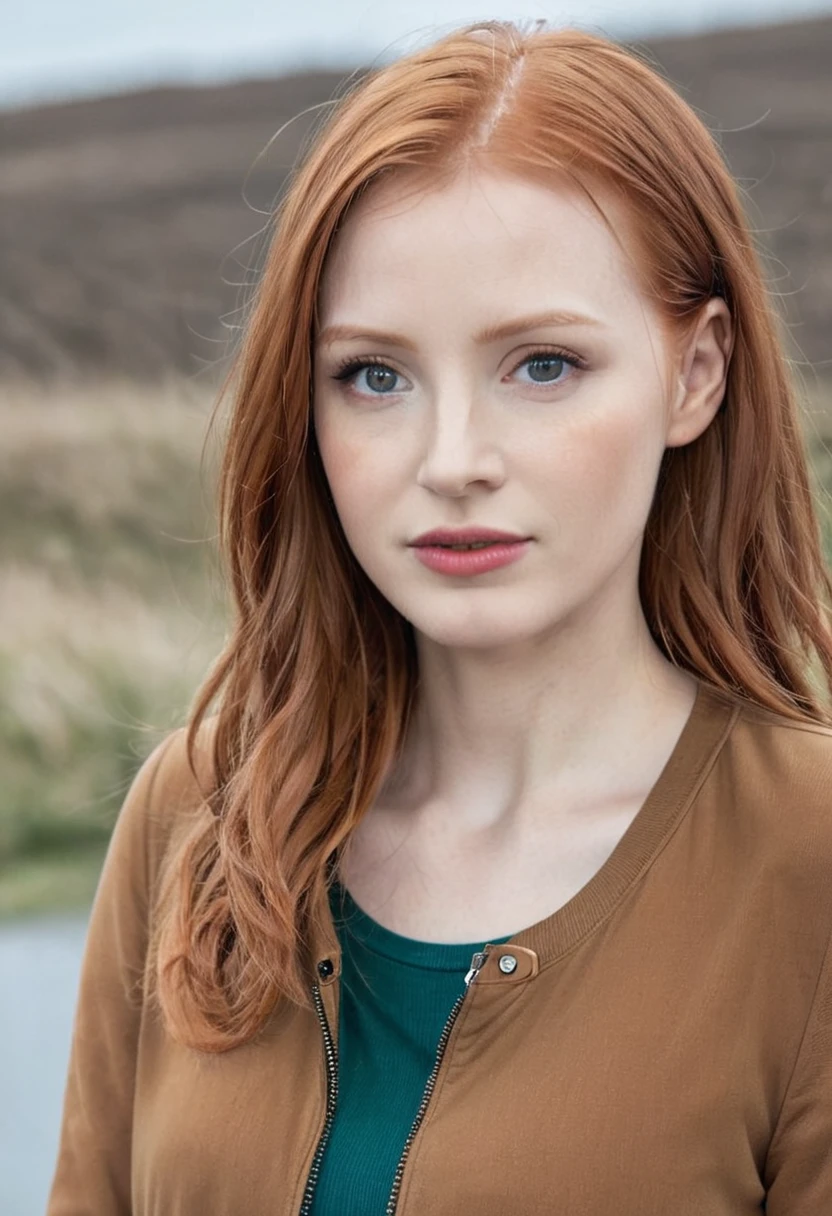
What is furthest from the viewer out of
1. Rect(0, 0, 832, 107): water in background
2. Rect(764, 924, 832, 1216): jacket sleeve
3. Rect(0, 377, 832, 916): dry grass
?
Rect(0, 377, 832, 916): dry grass

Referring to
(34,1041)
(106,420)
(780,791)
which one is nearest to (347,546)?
(780,791)

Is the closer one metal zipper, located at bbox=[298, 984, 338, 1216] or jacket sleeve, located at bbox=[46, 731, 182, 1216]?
metal zipper, located at bbox=[298, 984, 338, 1216]

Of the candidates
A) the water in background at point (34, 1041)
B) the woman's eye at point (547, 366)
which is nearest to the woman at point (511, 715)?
the woman's eye at point (547, 366)

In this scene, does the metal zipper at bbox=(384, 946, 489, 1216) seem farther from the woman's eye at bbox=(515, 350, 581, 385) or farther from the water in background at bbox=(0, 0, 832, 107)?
the water in background at bbox=(0, 0, 832, 107)

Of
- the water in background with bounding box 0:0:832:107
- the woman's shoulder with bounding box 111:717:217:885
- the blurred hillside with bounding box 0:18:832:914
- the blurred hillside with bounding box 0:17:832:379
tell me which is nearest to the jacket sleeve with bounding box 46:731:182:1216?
the woman's shoulder with bounding box 111:717:217:885

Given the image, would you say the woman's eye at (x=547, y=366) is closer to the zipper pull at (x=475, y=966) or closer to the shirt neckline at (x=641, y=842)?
the shirt neckline at (x=641, y=842)

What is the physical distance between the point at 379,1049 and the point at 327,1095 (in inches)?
2.1

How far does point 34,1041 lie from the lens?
2555 millimetres

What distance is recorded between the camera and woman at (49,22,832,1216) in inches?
45.6

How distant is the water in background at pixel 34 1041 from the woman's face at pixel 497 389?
1556 mm

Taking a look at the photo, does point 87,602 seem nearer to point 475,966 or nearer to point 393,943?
point 393,943

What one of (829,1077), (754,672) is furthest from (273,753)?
(829,1077)

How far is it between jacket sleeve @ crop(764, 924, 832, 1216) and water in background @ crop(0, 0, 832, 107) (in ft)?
4.66

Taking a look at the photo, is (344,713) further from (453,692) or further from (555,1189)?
(555,1189)
